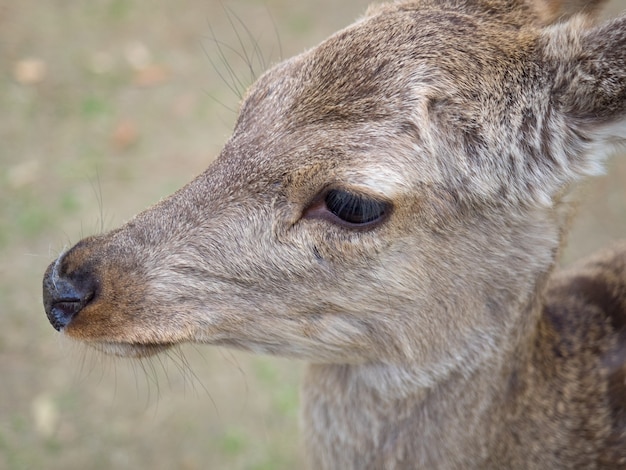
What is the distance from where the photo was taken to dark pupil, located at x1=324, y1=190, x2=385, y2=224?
223cm

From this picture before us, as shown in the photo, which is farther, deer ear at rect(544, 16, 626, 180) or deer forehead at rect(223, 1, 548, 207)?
deer forehead at rect(223, 1, 548, 207)

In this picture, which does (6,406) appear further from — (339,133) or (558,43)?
(558,43)

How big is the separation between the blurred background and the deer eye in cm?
112

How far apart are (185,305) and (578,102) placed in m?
1.50

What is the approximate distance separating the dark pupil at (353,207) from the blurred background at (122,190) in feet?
3.76

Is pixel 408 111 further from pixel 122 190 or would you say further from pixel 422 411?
pixel 122 190

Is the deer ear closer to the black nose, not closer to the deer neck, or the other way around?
the deer neck

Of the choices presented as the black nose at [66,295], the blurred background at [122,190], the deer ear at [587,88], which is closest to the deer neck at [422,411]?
the deer ear at [587,88]

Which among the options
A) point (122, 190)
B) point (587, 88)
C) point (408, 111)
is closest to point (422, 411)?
point (408, 111)

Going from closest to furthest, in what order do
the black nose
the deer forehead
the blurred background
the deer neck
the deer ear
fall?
the deer ear
the deer forehead
the black nose
the deer neck
the blurred background

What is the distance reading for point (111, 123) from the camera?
653 centimetres

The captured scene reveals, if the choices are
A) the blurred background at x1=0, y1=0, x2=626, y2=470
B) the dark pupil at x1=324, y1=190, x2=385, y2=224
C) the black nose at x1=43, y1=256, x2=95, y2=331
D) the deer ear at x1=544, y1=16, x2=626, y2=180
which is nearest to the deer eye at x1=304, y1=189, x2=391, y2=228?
the dark pupil at x1=324, y1=190, x2=385, y2=224

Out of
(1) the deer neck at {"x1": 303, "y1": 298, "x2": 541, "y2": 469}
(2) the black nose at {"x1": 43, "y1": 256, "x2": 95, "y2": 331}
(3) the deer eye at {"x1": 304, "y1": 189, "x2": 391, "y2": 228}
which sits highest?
(3) the deer eye at {"x1": 304, "y1": 189, "x2": 391, "y2": 228}

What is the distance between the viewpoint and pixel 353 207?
2238 mm
